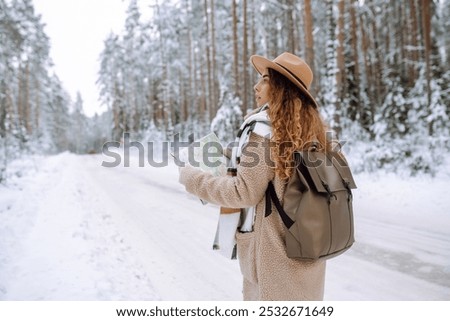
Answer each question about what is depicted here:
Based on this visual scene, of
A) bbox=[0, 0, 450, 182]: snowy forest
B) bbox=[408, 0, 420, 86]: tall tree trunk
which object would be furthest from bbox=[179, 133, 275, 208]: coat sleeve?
bbox=[408, 0, 420, 86]: tall tree trunk

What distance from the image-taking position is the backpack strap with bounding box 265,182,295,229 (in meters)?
1.64

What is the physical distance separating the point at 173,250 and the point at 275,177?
4.02 metres

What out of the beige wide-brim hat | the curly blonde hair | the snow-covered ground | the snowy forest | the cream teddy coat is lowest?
the snow-covered ground

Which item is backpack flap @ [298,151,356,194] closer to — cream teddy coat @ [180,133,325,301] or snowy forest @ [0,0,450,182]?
cream teddy coat @ [180,133,325,301]

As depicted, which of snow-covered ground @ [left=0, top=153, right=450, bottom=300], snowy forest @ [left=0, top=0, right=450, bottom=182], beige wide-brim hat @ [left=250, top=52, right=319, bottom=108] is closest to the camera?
beige wide-brim hat @ [left=250, top=52, right=319, bottom=108]

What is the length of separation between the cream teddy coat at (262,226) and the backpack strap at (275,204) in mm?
32

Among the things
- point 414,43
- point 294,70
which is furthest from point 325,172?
point 414,43

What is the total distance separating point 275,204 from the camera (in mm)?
1695

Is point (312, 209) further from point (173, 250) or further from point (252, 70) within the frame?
point (252, 70)

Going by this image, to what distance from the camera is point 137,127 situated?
47.3 metres


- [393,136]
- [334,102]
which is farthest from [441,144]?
[334,102]

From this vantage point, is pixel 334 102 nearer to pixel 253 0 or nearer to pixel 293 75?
pixel 293 75

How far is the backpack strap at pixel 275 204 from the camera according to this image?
64.6 inches
